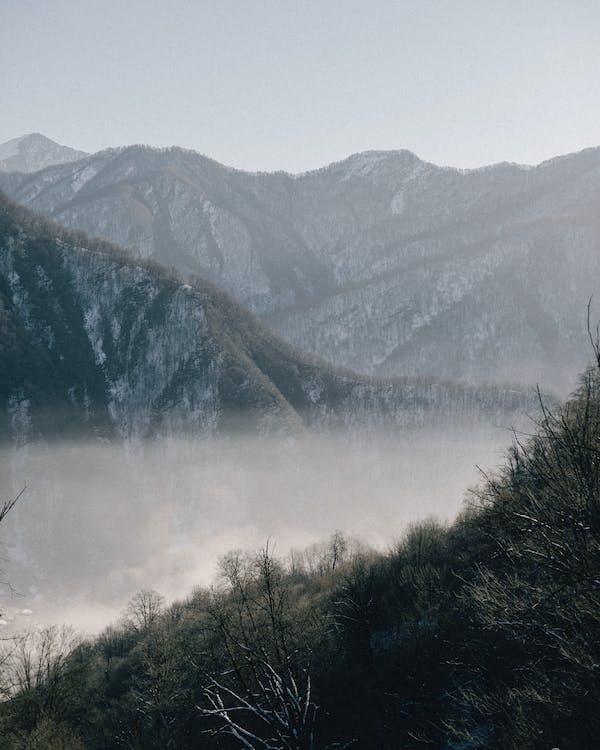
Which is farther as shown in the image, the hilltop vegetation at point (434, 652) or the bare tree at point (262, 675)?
the hilltop vegetation at point (434, 652)

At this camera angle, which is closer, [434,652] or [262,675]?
[262,675]

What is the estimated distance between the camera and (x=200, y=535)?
18912 cm

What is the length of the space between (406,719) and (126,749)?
21.6 m

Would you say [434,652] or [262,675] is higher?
[262,675]

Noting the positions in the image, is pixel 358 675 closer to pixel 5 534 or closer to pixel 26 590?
pixel 26 590

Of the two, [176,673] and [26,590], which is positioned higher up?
[176,673]

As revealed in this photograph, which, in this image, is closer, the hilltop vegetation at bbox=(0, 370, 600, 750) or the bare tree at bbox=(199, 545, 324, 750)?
the bare tree at bbox=(199, 545, 324, 750)

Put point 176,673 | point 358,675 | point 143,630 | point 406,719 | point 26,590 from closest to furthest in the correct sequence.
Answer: point 406,719 → point 358,675 → point 176,673 → point 143,630 → point 26,590

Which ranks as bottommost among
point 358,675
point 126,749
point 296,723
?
point 126,749

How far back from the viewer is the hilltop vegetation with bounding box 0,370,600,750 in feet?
44.3

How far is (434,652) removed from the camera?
1200 inches

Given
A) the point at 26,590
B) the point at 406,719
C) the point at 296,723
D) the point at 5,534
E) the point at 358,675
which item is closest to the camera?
the point at 296,723

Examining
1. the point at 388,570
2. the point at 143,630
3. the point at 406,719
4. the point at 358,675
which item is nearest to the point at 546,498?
the point at 406,719

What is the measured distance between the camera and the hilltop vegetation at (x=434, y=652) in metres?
13.5
